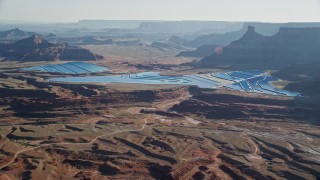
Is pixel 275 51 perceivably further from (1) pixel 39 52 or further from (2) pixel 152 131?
(2) pixel 152 131

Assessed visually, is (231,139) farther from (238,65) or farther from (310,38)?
(310,38)

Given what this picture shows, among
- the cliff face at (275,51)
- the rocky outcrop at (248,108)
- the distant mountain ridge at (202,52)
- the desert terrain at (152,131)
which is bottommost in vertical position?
the desert terrain at (152,131)

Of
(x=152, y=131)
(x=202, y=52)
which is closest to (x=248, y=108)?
(x=152, y=131)

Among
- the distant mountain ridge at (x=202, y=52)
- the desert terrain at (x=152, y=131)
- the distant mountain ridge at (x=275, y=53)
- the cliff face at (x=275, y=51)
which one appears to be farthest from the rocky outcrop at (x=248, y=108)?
the distant mountain ridge at (x=202, y=52)

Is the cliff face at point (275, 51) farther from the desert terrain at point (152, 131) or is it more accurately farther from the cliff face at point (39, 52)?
the cliff face at point (39, 52)

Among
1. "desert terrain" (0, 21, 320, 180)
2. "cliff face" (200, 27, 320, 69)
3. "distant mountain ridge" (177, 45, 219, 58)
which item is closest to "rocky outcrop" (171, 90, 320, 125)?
"desert terrain" (0, 21, 320, 180)

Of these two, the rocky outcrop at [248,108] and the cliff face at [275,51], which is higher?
the cliff face at [275,51]
